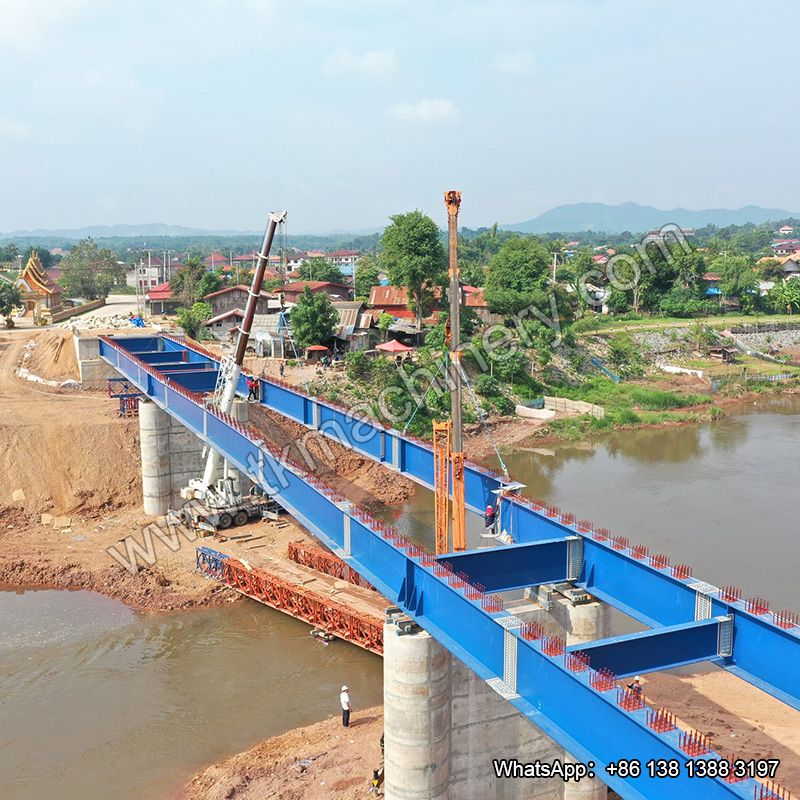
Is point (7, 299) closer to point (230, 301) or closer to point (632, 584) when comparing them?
point (230, 301)

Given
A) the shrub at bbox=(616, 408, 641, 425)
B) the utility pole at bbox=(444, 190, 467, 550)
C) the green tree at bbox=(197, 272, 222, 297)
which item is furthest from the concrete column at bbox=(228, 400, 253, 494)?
the green tree at bbox=(197, 272, 222, 297)

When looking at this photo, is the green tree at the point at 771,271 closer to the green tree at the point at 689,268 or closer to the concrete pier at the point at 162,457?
the green tree at the point at 689,268

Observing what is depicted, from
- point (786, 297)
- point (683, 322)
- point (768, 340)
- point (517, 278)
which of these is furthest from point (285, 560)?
point (786, 297)

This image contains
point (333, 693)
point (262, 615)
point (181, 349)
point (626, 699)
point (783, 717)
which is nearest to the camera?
point (626, 699)

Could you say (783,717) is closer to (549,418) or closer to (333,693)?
(333,693)

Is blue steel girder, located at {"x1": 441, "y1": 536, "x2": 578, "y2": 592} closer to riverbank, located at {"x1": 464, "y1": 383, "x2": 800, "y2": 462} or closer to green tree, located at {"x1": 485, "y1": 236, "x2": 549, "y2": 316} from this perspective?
riverbank, located at {"x1": 464, "y1": 383, "x2": 800, "y2": 462}

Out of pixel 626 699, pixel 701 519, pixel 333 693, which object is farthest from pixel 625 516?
pixel 626 699
